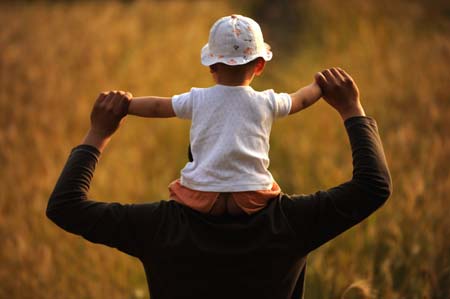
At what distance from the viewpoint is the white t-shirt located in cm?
191

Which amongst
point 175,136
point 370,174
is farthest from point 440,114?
point 370,174

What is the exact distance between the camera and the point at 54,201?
6.45 ft

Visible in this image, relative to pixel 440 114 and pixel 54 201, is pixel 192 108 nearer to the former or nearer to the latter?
pixel 54 201

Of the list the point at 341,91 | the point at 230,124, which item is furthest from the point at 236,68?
the point at 341,91

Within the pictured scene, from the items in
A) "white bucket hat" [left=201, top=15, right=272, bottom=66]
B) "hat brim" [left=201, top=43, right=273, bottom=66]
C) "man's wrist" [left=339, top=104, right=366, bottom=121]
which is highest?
"white bucket hat" [left=201, top=15, right=272, bottom=66]

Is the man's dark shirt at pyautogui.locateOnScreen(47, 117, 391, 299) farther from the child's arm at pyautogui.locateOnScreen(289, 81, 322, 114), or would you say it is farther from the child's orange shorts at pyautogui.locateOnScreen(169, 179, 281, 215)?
the child's arm at pyautogui.locateOnScreen(289, 81, 322, 114)

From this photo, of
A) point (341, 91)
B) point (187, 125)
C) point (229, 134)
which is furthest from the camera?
point (187, 125)

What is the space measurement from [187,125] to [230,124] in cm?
458

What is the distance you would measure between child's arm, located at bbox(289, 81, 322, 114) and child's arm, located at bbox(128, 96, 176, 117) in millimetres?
320

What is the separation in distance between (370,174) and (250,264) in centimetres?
38

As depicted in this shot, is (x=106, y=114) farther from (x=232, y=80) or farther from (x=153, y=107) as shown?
(x=232, y=80)

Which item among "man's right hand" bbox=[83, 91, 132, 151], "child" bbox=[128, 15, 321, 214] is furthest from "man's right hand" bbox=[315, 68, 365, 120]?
"man's right hand" bbox=[83, 91, 132, 151]

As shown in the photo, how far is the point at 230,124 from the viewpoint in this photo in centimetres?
191

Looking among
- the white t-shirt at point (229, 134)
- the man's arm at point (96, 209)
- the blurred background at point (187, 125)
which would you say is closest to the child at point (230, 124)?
the white t-shirt at point (229, 134)
